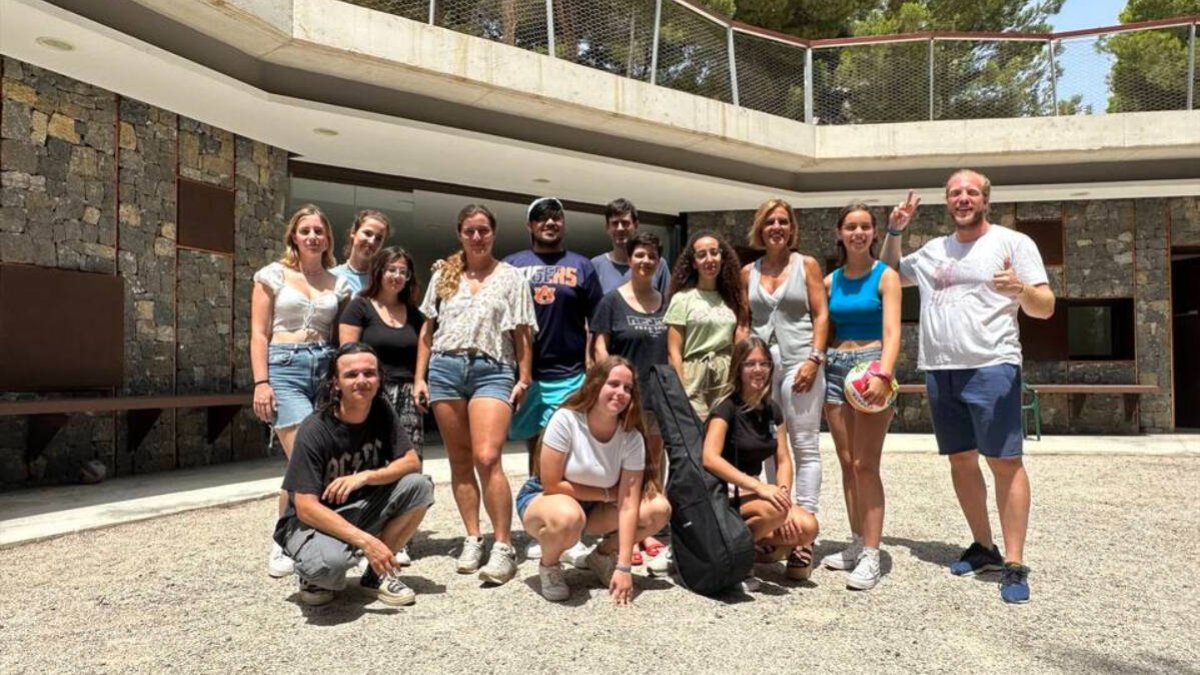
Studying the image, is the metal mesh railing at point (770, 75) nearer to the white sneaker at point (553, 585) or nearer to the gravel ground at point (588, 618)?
the gravel ground at point (588, 618)

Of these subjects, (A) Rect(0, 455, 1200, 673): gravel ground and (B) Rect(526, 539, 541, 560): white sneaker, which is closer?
(A) Rect(0, 455, 1200, 673): gravel ground

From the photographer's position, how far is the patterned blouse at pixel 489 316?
362 centimetres

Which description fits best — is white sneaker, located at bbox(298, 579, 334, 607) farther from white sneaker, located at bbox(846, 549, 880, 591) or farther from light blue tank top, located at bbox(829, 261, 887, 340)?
light blue tank top, located at bbox(829, 261, 887, 340)

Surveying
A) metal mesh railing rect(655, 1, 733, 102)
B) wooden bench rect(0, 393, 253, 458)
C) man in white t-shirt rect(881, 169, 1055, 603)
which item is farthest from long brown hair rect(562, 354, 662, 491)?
metal mesh railing rect(655, 1, 733, 102)

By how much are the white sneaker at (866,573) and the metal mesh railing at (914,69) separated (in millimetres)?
5924

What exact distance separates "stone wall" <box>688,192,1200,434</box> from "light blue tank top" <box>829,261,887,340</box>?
24.8 ft

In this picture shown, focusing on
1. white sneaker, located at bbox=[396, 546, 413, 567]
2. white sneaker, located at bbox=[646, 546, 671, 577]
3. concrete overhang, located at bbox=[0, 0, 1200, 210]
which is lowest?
white sneaker, located at bbox=[396, 546, 413, 567]

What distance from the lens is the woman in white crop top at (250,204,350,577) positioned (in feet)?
12.0

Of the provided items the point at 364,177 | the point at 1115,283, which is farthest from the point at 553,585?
the point at 1115,283

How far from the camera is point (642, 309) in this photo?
12.9ft

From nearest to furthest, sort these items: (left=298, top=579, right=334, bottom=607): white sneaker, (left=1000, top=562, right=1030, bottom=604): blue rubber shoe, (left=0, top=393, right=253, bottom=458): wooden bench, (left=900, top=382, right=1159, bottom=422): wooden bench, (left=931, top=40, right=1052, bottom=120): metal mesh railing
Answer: (left=298, top=579, right=334, bottom=607): white sneaker → (left=1000, top=562, right=1030, bottom=604): blue rubber shoe → (left=0, top=393, right=253, bottom=458): wooden bench → (left=931, top=40, right=1052, bottom=120): metal mesh railing → (left=900, top=382, right=1159, bottom=422): wooden bench

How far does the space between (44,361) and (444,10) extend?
14.3 feet

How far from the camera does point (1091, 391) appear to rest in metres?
10.3

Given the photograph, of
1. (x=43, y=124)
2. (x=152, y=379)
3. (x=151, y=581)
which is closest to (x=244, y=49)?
(x=43, y=124)
